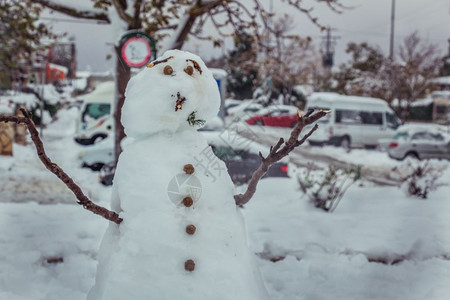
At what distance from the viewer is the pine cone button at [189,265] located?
2402 mm

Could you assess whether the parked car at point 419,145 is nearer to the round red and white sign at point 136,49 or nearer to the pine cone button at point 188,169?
the round red and white sign at point 136,49

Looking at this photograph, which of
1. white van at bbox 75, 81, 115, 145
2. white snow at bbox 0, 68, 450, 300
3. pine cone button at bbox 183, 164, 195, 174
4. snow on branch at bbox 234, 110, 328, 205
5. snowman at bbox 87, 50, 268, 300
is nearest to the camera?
snow on branch at bbox 234, 110, 328, 205

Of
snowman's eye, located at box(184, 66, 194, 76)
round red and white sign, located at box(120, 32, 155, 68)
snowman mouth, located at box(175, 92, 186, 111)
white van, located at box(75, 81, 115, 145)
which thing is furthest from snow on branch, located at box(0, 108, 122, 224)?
white van, located at box(75, 81, 115, 145)

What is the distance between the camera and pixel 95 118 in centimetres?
1803

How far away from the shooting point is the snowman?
2.40 meters

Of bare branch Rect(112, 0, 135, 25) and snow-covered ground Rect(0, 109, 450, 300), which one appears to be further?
bare branch Rect(112, 0, 135, 25)

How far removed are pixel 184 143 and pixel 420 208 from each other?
4.81m

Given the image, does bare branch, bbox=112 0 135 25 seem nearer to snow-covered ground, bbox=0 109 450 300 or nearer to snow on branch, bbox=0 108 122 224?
snow-covered ground, bbox=0 109 450 300

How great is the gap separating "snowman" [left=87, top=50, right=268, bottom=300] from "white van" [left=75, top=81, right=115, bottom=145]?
49.6 ft

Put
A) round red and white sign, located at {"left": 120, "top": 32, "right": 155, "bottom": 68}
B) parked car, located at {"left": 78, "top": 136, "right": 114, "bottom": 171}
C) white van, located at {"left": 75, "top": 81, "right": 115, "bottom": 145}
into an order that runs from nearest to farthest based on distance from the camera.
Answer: round red and white sign, located at {"left": 120, "top": 32, "right": 155, "bottom": 68}, parked car, located at {"left": 78, "top": 136, "right": 114, "bottom": 171}, white van, located at {"left": 75, "top": 81, "right": 115, "bottom": 145}

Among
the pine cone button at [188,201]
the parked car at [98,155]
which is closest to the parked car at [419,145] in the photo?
the parked car at [98,155]

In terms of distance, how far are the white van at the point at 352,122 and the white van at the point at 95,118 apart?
27.2ft

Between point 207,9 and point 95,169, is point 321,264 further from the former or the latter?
point 95,169

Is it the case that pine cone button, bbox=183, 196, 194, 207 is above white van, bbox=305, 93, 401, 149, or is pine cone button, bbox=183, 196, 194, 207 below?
above
